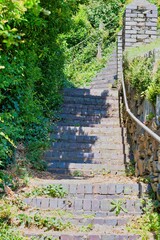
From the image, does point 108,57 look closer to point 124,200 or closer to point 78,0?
point 78,0

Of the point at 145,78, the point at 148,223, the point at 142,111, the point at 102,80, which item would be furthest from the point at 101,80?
the point at 148,223

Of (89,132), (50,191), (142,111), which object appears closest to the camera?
Answer: (50,191)

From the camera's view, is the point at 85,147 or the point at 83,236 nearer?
the point at 83,236

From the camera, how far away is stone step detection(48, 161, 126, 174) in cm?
651

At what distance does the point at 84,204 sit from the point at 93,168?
1960mm

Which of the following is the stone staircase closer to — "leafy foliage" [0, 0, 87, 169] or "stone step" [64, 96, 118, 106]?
"stone step" [64, 96, 118, 106]

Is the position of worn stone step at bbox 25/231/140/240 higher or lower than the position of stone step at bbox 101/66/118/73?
lower

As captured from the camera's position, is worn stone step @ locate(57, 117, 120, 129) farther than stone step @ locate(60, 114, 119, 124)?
No

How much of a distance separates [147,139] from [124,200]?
105 cm

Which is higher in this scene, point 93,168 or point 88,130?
point 88,130

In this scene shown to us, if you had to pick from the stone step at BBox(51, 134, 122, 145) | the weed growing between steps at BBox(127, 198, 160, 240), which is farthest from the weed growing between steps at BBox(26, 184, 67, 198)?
the stone step at BBox(51, 134, 122, 145)

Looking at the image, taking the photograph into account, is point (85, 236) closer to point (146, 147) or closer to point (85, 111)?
point (146, 147)

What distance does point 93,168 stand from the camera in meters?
6.61

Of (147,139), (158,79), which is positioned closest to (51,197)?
(147,139)
